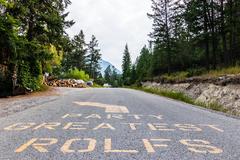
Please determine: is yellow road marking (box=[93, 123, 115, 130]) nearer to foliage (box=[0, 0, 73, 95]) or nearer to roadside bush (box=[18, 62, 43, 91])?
foliage (box=[0, 0, 73, 95])

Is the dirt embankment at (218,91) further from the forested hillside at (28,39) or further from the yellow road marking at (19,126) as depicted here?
the forested hillside at (28,39)

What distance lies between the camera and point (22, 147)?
6094 millimetres

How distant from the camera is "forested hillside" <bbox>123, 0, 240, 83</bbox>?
37.8 meters

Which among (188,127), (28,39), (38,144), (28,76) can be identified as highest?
(28,39)

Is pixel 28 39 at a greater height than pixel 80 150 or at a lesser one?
greater

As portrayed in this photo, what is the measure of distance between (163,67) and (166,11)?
1553 cm

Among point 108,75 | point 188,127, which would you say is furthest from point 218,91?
point 108,75

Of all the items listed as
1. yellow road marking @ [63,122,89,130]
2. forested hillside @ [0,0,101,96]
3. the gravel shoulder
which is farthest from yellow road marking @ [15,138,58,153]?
forested hillside @ [0,0,101,96]

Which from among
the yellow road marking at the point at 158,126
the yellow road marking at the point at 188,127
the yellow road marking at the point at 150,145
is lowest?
the yellow road marking at the point at 188,127

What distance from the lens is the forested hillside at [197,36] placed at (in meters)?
37.8

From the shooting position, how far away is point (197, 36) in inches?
1542

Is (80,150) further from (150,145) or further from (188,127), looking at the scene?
(188,127)

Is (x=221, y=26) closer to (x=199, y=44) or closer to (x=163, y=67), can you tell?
(x=199, y=44)

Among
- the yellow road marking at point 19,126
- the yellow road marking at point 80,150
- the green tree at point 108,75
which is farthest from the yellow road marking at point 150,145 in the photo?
the green tree at point 108,75
